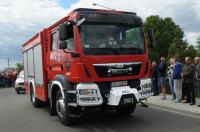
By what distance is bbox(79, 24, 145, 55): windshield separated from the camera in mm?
10141

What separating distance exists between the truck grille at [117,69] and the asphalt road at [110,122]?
141 centimetres

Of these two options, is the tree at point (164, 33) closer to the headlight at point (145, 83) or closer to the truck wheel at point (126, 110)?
the truck wheel at point (126, 110)

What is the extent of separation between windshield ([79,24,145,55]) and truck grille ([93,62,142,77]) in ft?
1.01

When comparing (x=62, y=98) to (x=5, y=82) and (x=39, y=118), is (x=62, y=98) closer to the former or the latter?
(x=39, y=118)

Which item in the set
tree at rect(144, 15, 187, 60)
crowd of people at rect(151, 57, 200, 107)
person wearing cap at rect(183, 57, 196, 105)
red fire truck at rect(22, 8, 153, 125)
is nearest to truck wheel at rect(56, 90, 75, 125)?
red fire truck at rect(22, 8, 153, 125)

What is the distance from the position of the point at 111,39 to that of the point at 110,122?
2.48m

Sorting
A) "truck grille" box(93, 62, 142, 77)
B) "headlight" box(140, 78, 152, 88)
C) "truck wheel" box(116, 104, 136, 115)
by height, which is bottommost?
"truck wheel" box(116, 104, 136, 115)

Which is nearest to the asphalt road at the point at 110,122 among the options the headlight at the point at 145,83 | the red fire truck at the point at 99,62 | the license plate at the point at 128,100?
the red fire truck at the point at 99,62

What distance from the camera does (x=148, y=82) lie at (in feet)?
35.9

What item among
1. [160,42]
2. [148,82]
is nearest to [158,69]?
[148,82]

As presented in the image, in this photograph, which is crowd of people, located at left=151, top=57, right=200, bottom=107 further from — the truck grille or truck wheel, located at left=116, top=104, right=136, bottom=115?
the truck grille

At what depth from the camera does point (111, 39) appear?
10.4 metres

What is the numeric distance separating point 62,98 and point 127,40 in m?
2.40

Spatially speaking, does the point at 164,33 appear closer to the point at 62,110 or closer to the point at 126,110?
the point at 126,110
